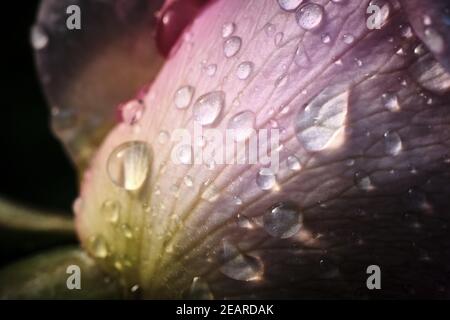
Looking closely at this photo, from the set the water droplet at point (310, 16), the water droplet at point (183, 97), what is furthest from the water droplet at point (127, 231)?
the water droplet at point (310, 16)

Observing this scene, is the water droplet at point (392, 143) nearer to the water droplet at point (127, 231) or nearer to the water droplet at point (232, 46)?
the water droplet at point (232, 46)

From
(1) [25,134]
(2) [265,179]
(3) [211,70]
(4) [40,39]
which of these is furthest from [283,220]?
(1) [25,134]

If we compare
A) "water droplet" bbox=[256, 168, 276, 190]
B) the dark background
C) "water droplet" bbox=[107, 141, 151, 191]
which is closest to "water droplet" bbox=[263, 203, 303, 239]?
"water droplet" bbox=[256, 168, 276, 190]

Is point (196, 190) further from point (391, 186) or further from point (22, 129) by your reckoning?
point (22, 129)

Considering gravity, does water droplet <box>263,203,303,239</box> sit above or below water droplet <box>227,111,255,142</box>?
below

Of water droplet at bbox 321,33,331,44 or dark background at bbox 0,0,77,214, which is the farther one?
dark background at bbox 0,0,77,214

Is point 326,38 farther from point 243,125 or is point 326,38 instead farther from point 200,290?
point 200,290

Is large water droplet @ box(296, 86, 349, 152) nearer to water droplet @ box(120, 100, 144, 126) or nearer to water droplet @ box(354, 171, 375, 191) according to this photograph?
water droplet @ box(354, 171, 375, 191)

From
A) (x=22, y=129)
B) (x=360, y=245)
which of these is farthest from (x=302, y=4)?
(x=22, y=129)
